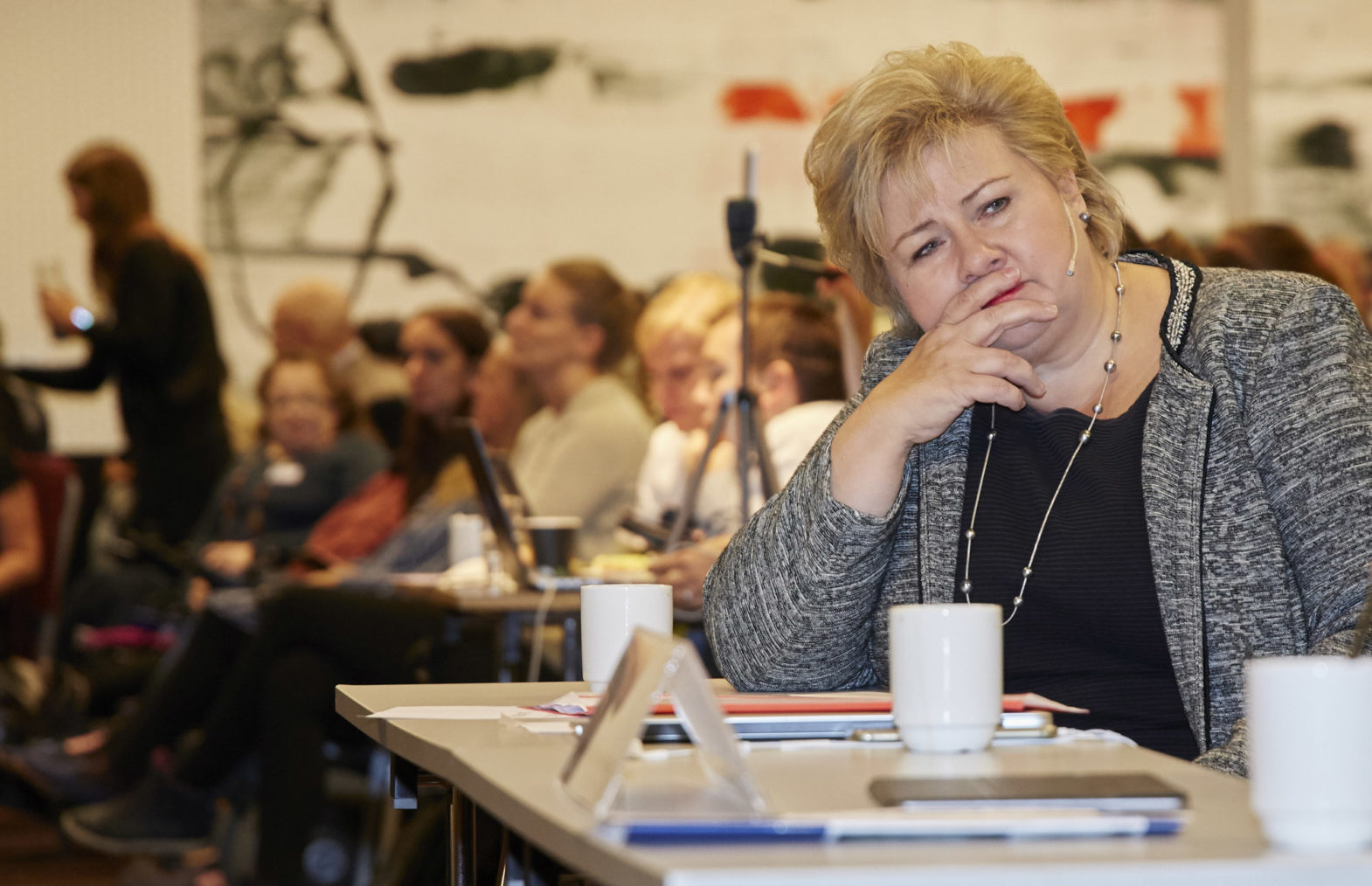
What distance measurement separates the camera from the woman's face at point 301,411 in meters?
4.22

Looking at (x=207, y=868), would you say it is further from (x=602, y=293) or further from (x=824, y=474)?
(x=824, y=474)

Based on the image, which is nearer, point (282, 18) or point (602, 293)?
point (602, 293)

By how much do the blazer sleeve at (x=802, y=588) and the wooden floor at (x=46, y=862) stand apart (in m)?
2.40

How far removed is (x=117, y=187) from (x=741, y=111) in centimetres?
228

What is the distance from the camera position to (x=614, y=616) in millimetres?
1144

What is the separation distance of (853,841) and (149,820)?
9.46 feet

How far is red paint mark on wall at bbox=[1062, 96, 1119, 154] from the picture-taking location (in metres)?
5.57

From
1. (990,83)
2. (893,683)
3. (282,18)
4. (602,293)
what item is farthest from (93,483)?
(893,683)

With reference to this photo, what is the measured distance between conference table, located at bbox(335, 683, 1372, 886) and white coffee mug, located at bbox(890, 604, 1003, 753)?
14 millimetres

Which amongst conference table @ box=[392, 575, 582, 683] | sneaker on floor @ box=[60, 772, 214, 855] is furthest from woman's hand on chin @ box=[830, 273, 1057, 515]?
sneaker on floor @ box=[60, 772, 214, 855]

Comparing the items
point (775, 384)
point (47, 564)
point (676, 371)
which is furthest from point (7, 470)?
point (775, 384)

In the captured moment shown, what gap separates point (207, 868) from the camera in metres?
3.26

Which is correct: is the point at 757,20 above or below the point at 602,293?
above

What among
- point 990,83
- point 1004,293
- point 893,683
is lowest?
point 893,683
